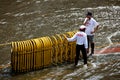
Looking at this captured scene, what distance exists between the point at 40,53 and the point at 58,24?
637 cm

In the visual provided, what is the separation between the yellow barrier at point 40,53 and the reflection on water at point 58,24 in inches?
13.1

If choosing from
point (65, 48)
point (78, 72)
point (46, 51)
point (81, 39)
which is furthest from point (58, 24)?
point (78, 72)

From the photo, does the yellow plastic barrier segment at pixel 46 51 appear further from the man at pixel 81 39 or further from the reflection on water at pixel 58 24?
the man at pixel 81 39

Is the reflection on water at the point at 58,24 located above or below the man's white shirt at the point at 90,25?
below

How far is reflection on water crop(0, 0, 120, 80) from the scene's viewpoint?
12.7 metres

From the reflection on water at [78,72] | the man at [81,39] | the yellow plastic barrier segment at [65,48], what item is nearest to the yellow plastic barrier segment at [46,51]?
the reflection on water at [78,72]

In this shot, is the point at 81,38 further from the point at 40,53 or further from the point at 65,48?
the point at 40,53

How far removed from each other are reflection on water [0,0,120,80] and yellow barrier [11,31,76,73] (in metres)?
0.33

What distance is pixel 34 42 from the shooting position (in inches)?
516

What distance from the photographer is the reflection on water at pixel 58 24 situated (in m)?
12.7

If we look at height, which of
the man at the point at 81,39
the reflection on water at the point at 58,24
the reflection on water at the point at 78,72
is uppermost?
the man at the point at 81,39

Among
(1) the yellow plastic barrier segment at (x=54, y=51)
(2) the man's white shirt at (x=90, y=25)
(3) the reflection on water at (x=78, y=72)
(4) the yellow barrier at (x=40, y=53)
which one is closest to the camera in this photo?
(3) the reflection on water at (x=78, y=72)

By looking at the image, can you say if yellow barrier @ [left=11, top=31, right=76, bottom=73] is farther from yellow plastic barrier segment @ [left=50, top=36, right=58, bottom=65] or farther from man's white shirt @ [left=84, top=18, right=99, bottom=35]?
man's white shirt @ [left=84, top=18, right=99, bottom=35]

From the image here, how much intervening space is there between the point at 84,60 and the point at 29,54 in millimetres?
2301
